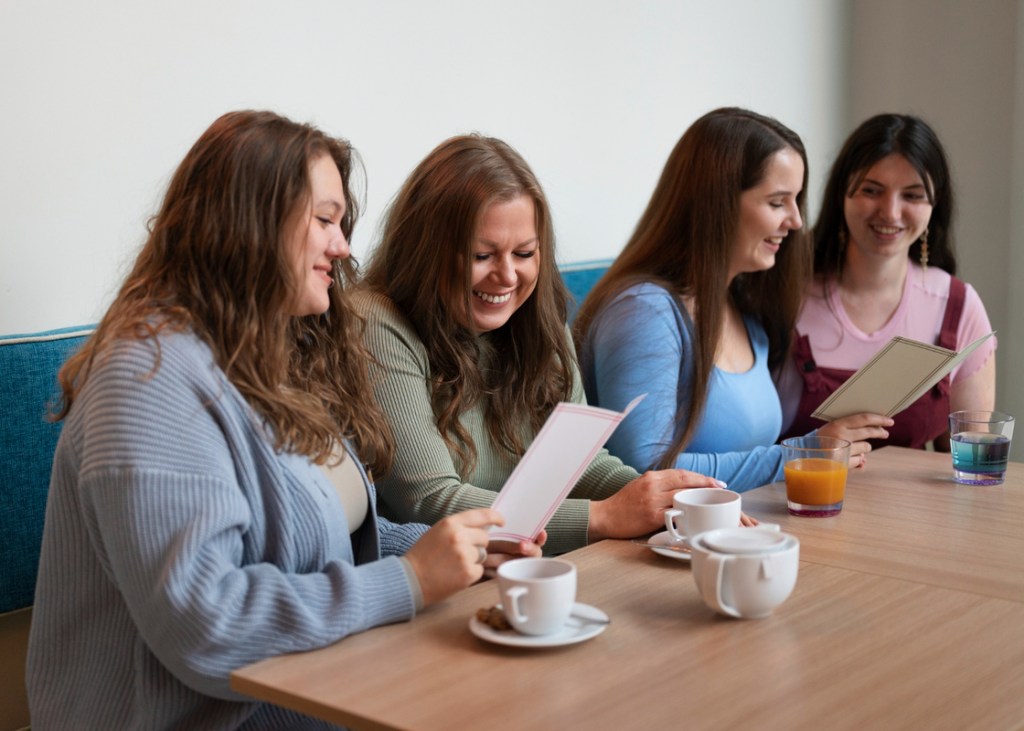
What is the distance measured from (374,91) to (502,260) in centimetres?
80

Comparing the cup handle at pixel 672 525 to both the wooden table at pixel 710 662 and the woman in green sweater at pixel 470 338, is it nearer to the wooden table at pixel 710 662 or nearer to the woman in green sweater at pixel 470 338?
the wooden table at pixel 710 662

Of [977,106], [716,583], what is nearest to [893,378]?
[716,583]

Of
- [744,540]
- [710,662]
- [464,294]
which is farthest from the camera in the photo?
[464,294]

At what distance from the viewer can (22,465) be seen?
1.65 m

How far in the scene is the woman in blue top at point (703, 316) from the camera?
2129 mm

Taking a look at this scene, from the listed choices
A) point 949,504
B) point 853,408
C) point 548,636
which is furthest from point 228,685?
point 853,408

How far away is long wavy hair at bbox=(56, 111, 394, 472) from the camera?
4.33ft

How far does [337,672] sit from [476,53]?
191 cm

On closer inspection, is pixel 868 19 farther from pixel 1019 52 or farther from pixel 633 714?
pixel 633 714

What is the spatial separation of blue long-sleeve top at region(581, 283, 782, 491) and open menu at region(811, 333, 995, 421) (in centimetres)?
16

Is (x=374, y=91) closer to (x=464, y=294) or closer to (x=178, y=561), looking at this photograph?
(x=464, y=294)

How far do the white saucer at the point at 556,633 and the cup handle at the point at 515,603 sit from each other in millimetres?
20

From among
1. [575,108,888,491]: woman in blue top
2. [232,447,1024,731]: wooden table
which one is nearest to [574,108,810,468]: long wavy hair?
[575,108,888,491]: woman in blue top

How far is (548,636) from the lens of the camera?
116 cm
